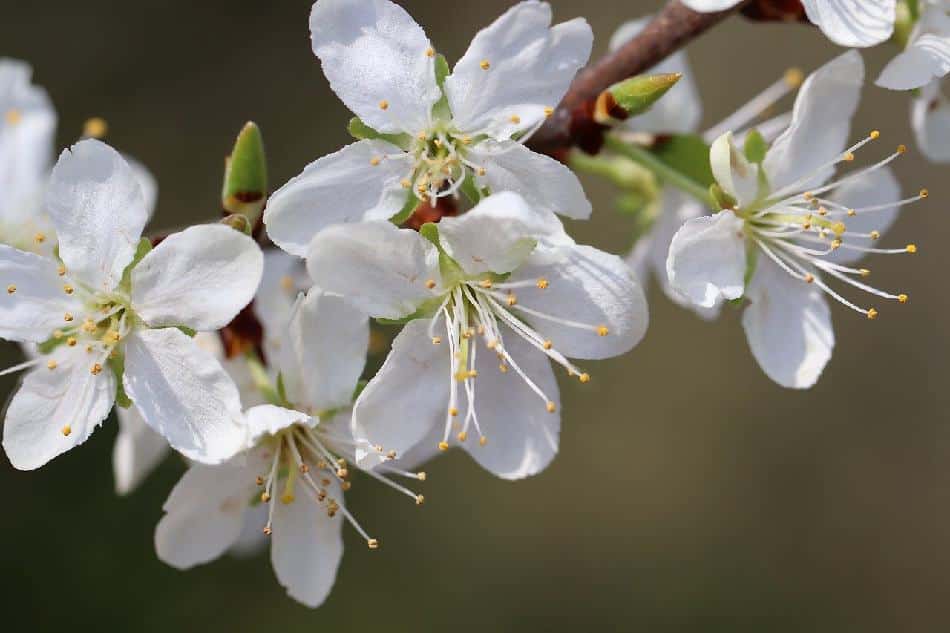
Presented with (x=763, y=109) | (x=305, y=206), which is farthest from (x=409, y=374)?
(x=763, y=109)

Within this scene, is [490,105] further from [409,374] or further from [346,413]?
[346,413]

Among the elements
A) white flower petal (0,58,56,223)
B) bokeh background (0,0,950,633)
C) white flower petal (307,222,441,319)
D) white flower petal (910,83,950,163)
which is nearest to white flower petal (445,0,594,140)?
white flower petal (307,222,441,319)

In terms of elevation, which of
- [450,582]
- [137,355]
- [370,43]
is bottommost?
[450,582]

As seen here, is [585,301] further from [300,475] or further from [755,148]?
[300,475]

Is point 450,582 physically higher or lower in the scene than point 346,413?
lower

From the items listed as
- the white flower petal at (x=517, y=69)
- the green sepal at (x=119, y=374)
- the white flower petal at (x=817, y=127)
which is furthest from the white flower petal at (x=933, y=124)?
the green sepal at (x=119, y=374)

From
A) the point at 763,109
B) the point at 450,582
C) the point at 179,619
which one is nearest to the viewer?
the point at 763,109

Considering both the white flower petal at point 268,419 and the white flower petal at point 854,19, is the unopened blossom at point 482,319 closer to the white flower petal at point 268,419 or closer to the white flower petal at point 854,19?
the white flower petal at point 268,419
